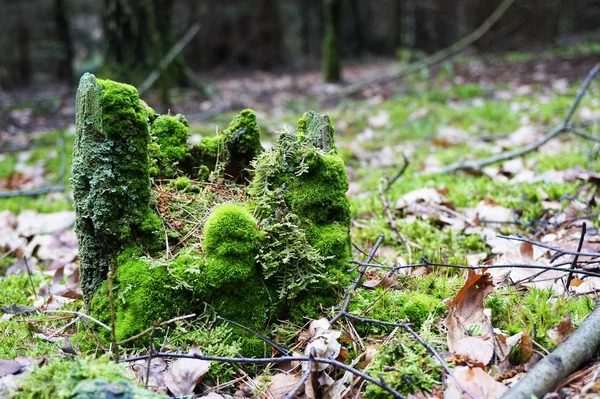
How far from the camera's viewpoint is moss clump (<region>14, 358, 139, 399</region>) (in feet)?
5.11

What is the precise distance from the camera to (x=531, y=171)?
458 cm

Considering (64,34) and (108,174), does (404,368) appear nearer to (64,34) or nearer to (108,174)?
(108,174)

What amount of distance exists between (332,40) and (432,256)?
10.9 meters

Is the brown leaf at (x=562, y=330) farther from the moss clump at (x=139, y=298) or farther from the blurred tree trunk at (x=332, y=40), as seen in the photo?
the blurred tree trunk at (x=332, y=40)

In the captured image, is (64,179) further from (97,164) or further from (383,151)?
(97,164)

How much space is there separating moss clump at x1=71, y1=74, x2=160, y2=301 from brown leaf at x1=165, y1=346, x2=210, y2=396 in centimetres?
57

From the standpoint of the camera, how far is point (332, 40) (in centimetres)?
1280

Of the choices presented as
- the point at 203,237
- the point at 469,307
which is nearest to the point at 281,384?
the point at 203,237

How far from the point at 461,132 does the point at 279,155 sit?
5.69 meters

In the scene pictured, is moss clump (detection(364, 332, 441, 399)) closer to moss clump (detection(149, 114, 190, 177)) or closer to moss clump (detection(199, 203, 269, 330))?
moss clump (detection(199, 203, 269, 330))

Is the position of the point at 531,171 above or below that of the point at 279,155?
below

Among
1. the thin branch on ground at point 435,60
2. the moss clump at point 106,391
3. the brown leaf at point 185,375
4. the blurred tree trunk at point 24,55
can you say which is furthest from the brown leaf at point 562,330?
the blurred tree trunk at point 24,55

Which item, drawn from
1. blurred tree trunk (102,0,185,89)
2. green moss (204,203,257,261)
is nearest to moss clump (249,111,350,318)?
green moss (204,203,257,261)

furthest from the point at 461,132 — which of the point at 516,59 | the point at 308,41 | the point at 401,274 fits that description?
the point at 308,41
